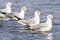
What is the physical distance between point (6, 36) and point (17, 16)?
118 inches

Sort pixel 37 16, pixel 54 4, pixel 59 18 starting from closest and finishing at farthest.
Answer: pixel 37 16, pixel 59 18, pixel 54 4

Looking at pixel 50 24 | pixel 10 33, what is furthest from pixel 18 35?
pixel 50 24

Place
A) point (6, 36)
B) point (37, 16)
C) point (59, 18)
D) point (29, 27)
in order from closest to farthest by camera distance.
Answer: point (6, 36), point (29, 27), point (37, 16), point (59, 18)

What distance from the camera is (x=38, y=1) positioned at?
24609 millimetres

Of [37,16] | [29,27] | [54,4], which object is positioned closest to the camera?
[29,27]

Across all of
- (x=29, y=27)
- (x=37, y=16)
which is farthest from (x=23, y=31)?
(x=37, y=16)

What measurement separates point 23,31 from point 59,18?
3504 mm

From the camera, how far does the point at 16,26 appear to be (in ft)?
56.7

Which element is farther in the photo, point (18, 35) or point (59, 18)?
point (59, 18)

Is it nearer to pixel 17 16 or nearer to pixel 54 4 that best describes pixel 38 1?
pixel 54 4

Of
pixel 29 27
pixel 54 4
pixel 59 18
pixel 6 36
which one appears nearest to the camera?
pixel 6 36

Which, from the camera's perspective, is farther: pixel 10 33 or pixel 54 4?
pixel 54 4

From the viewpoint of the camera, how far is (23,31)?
52.9ft

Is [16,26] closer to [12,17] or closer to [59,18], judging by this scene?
[12,17]
